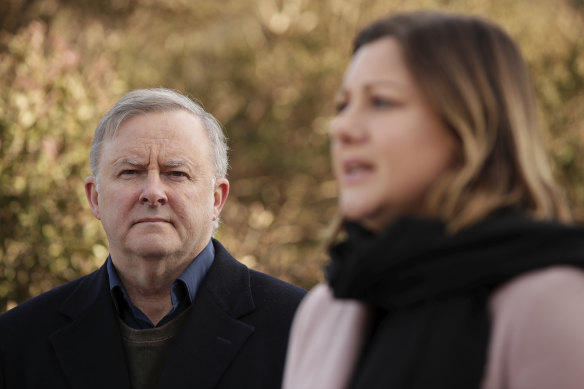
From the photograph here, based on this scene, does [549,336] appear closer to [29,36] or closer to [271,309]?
[271,309]

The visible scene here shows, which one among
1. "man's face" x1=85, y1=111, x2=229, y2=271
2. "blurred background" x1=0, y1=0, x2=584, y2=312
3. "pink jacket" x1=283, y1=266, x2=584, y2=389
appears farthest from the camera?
"blurred background" x1=0, y1=0, x2=584, y2=312

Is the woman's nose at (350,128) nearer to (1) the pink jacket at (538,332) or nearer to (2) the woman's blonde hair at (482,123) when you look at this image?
(2) the woman's blonde hair at (482,123)

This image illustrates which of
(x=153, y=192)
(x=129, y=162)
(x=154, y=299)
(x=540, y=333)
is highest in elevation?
(x=129, y=162)

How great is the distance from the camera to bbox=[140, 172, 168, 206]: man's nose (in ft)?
9.40

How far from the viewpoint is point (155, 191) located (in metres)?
2.87

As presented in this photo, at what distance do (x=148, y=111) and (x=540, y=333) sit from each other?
2.07 m

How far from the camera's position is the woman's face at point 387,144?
1.54 metres

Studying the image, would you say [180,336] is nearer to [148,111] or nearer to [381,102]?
[148,111]

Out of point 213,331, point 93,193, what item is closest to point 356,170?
point 213,331

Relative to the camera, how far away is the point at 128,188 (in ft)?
9.51

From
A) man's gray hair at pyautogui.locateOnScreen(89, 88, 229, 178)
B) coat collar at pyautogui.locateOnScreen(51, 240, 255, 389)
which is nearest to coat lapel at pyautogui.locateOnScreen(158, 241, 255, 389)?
coat collar at pyautogui.locateOnScreen(51, 240, 255, 389)

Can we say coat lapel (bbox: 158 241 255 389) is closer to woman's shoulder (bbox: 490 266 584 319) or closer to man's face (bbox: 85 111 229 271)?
man's face (bbox: 85 111 229 271)

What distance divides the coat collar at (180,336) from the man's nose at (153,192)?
1.17 ft

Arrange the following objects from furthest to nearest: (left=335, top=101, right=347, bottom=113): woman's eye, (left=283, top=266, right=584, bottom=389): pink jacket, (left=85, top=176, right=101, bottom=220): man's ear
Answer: (left=85, top=176, right=101, bottom=220): man's ear < (left=335, top=101, right=347, bottom=113): woman's eye < (left=283, top=266, right=584, bottom=389): pink jacket
